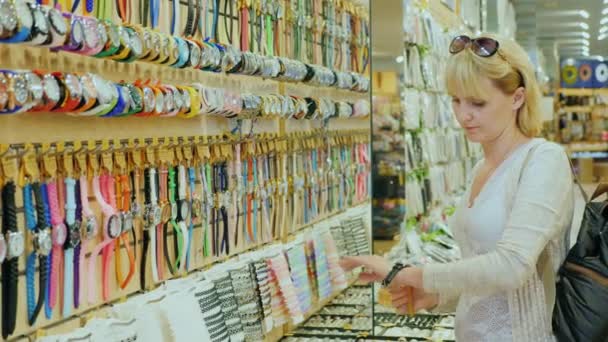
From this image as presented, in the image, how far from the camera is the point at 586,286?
67.9 inches

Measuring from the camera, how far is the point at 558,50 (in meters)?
6.62

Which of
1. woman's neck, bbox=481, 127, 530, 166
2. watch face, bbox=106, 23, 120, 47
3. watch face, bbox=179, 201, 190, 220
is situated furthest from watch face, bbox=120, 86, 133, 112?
woman's neck, bbox=481, 127, 530, 166

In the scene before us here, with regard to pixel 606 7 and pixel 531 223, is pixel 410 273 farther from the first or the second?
pixel 606 7

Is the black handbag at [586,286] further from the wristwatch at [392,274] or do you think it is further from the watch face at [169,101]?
the watch face at [169,101]

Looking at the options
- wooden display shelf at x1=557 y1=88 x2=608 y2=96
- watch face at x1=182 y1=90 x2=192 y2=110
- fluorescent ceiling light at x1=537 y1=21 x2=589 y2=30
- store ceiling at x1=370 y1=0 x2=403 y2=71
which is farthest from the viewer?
wooden display shelf at x1=557 y1=88 x2=608 y2=96

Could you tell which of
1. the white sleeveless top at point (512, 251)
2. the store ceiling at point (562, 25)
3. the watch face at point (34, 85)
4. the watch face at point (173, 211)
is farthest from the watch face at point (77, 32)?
the store ceiling at point (562, 25)

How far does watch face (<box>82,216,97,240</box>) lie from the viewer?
1875mm

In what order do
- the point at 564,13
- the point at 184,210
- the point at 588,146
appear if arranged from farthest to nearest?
the point at 588,146 < the point at 564,13 < the point at 184,210

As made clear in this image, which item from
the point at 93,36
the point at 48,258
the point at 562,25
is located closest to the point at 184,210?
the point at 48,258

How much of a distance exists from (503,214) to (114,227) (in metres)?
0.90

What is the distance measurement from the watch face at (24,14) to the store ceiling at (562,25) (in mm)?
3359

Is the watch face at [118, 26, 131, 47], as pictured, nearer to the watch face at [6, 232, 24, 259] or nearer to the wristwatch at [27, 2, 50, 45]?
the wristwatch at [27, 2, 50, 45]

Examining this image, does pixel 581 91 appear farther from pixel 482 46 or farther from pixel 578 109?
pixel 482 46

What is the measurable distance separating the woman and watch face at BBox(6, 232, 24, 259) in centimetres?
74
